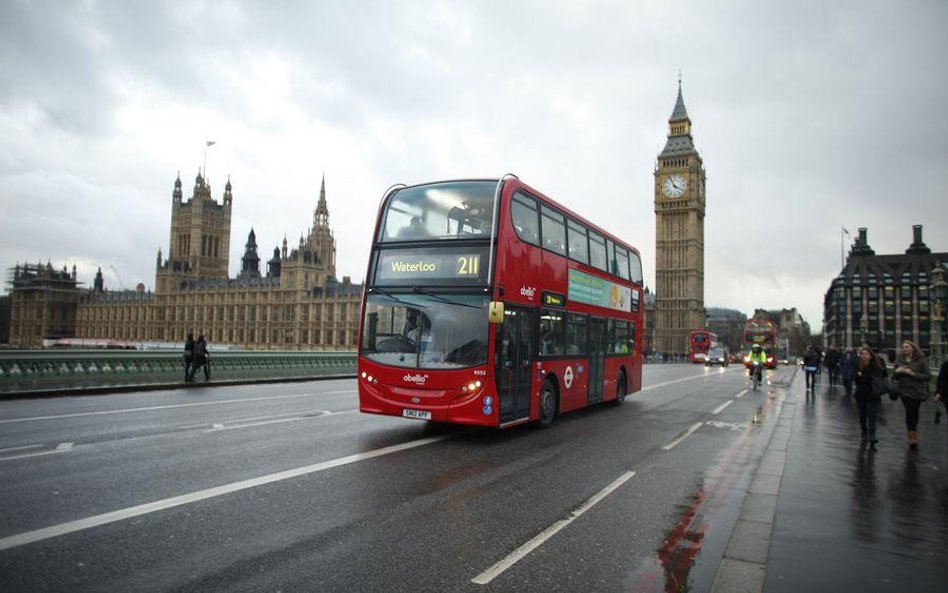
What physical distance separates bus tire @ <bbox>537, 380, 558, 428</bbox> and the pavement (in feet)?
12.9

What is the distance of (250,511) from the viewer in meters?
5.62

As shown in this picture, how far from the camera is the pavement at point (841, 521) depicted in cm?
437

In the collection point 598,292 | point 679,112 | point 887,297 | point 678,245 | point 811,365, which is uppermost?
point 679,112

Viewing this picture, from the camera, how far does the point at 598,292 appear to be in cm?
1378

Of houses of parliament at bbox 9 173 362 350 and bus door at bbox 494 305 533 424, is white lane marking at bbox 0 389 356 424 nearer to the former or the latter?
bus door at bbox 494 305 533 424

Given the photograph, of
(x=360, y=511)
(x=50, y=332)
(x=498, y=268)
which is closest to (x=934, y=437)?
(x=498, y=268)

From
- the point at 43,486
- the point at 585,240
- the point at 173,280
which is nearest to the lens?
the point at 43,486

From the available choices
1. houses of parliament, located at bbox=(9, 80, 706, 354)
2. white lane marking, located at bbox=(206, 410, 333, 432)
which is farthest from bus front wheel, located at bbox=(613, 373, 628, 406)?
houses of parliament, located at bbox=(9, 80, 706, 354)

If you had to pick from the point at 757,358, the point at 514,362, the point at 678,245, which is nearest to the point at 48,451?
the point at 514,362

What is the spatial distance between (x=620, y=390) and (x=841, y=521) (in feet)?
33.4

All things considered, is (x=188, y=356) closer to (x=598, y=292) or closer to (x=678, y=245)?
(x=598, y=292)

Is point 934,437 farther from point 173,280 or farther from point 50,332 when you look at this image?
point 50,332

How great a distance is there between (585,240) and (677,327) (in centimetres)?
9977

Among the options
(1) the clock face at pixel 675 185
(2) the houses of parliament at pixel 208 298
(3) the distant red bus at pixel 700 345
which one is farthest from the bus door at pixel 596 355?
(1) the clock face at pixel 675 185
